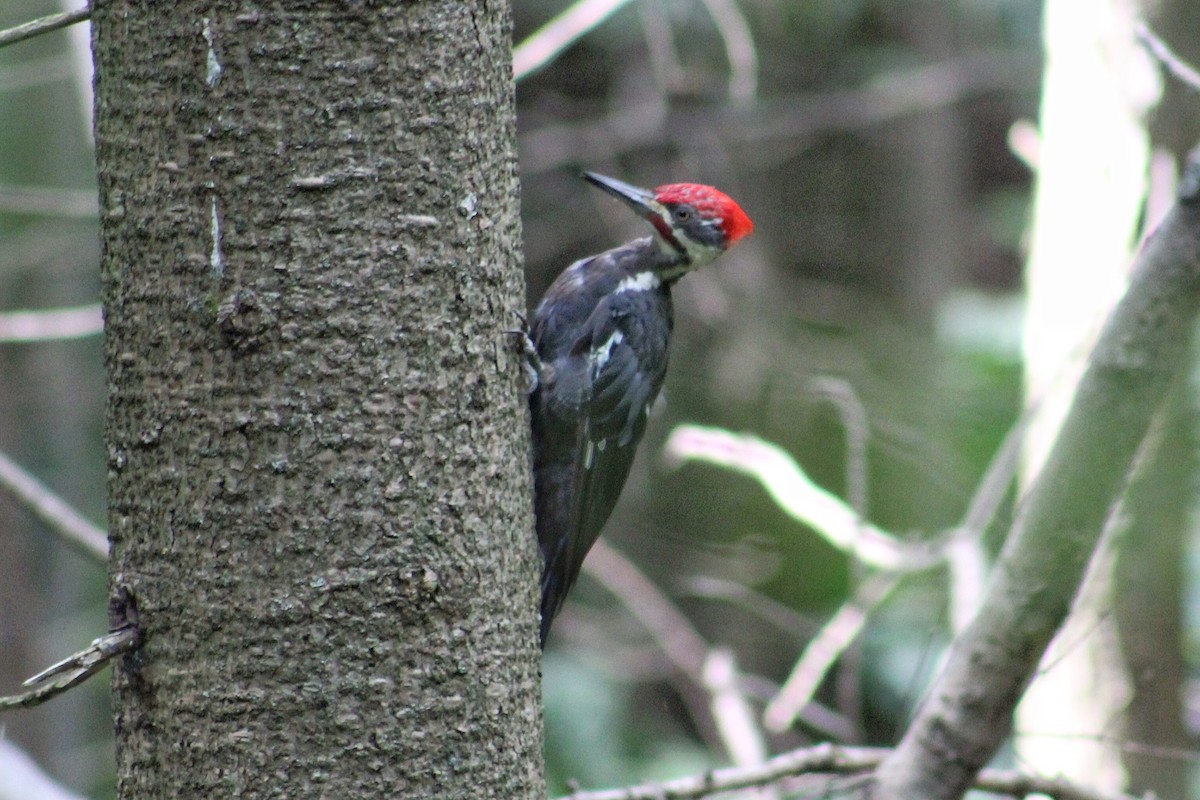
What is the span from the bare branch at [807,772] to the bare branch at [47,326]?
5.62ft

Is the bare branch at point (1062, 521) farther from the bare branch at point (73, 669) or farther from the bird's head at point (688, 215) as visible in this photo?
the bird's head at point (688, 215)

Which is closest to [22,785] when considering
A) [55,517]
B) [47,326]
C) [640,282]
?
[55,517]

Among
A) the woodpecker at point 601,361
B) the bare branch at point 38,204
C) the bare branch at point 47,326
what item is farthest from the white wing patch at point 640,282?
the bare branch at point 38,204

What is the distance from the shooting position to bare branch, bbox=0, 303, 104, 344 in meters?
3.17

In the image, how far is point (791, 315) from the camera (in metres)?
7.45

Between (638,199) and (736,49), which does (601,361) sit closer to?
(638,199)

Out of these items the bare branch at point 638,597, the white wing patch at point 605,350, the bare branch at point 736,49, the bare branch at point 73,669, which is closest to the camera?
the bare branch at point 73,669

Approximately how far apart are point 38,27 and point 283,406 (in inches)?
21.1

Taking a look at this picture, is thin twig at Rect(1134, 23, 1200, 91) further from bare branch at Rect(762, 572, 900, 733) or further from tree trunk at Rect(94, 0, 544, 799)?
bare branch at Rect(762, 572, 900, 733)

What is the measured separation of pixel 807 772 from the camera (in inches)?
83.9

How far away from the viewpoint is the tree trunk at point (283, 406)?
152 cm

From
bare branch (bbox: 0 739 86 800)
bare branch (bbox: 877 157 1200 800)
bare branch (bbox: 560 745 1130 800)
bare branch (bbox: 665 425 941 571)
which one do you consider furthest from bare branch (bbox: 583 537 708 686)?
bare branch (bbox: 0 739 86 800)

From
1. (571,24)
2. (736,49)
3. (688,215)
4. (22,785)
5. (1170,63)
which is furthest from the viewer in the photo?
(736,49)

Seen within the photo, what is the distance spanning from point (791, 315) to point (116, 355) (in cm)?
613
